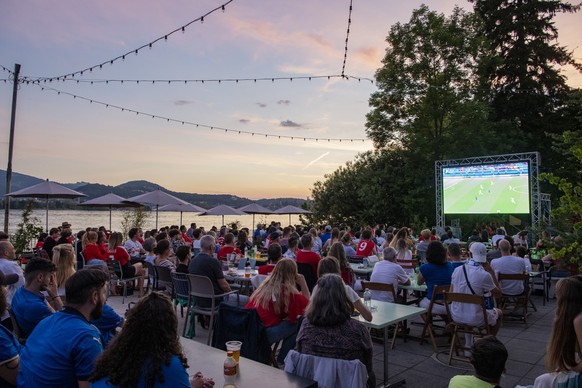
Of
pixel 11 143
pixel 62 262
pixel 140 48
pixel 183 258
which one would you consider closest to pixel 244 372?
pixel 62 262

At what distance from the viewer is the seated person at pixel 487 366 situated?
2207 mm

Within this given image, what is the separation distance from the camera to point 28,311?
10.4ft

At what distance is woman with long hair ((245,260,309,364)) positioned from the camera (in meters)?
4.03

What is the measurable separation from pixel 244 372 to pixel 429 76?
23.0m

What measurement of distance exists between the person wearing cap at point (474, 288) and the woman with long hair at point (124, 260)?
6267mm

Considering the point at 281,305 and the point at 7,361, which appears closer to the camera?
the point at 7,361

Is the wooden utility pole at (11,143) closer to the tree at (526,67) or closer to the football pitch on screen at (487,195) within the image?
the football pitch on screen at (487,195)

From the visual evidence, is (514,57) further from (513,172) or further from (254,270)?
(254,270)

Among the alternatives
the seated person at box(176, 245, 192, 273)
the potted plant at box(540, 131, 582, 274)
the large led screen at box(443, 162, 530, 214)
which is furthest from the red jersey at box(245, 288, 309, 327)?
the large led screen at box(443, 162, 530, 214)

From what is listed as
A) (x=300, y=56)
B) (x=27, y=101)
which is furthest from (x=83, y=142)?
(x=300, y=56)

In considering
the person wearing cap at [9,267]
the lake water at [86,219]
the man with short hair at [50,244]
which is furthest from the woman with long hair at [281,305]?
the lake water at [86,219]

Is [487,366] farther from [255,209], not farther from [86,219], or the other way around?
[86,219]

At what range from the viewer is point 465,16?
22.4 metres

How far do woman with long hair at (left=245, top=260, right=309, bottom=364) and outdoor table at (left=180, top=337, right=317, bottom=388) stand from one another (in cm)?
110
